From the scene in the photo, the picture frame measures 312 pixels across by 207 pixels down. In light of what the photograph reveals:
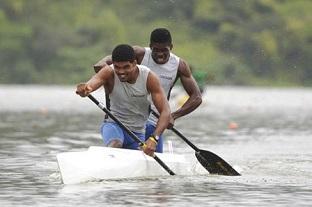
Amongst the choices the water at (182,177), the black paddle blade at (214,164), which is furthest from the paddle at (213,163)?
the water at (182,177)

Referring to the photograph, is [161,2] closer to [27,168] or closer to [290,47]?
[290,47]

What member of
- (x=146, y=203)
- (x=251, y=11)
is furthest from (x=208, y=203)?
(x=251, y=11)

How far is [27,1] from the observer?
117312 mm

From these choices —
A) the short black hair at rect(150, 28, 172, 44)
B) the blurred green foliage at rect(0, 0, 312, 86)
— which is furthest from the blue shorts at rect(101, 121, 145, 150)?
the blurred green foliage at rect(0, 0, 312, 86)

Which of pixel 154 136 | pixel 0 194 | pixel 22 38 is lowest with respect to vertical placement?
pixel 0 194

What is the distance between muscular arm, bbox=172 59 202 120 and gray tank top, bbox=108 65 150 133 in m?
0.82

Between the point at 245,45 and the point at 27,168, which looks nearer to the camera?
the point at 27,168

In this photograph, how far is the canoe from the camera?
13.1 m

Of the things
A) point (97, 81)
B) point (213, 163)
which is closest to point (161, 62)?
point (97, 81)

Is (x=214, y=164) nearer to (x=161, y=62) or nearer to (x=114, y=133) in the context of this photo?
(x=161, y=62)

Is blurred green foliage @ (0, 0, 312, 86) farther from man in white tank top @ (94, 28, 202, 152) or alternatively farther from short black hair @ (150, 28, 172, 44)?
short black hair @ (150, 28, 172, 44)

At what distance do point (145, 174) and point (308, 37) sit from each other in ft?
332

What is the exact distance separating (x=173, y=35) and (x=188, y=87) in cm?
9558

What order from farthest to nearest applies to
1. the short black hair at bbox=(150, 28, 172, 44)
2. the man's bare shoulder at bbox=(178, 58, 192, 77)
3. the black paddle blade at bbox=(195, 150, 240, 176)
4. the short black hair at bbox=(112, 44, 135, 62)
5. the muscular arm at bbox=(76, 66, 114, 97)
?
the black paddle blade at bbox=(195, 150, 240, 176)
the man's bare shoulder at bbox=(178, 58, 192, 77)
the short black hair at bbox=(150, 28, 172, 44)
the short black hair at bbox=(112, 44, 135, 62)
the muscular arm at bbox=(76, 66, 114, 97)
